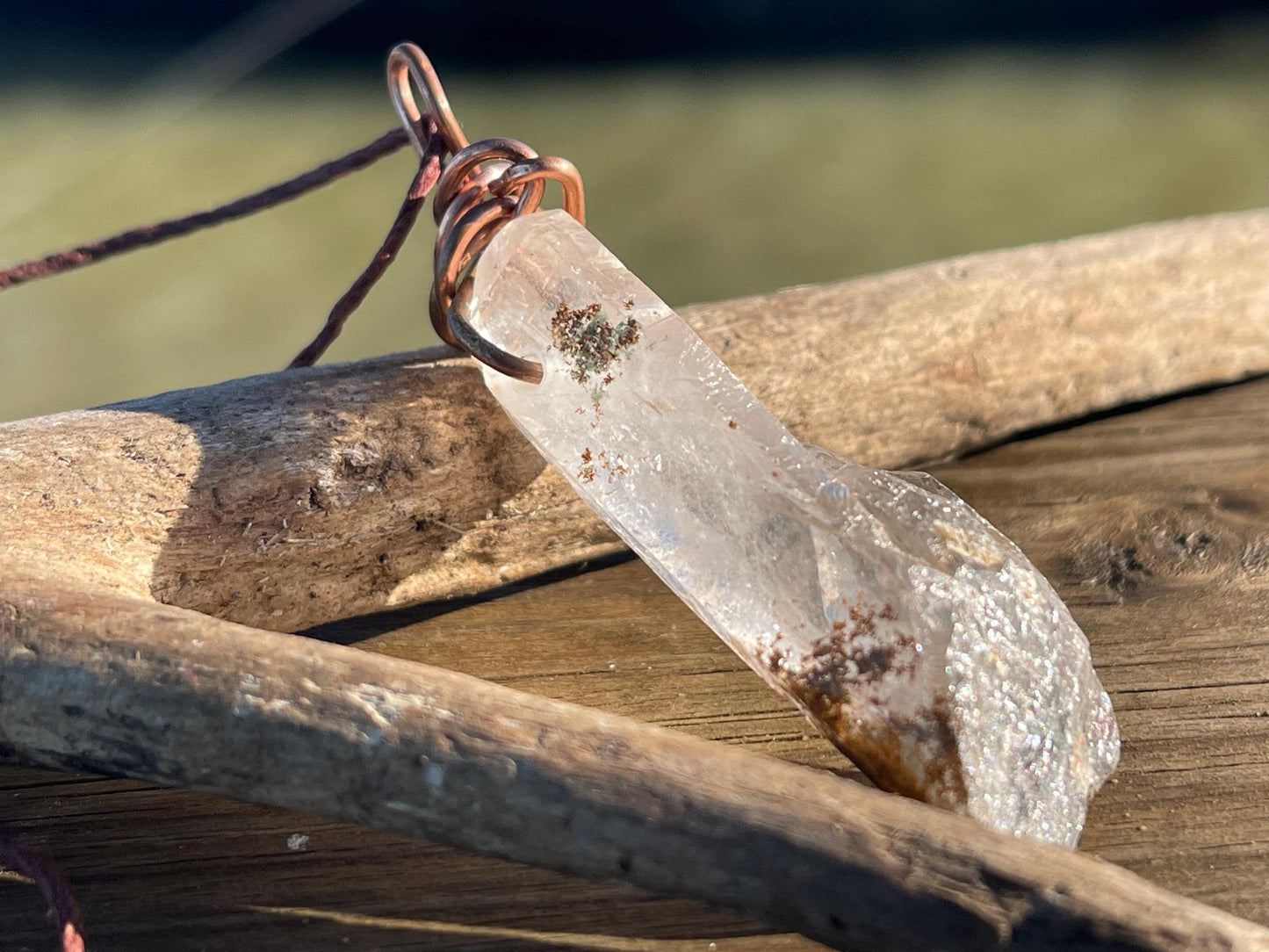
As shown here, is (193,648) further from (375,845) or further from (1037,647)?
(1037,647)

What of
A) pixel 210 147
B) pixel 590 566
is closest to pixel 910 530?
pixel 590 566

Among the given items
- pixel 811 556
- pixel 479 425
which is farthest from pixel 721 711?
pixel 479 425

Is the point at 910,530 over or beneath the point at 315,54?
beneath

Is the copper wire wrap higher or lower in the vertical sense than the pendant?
higher

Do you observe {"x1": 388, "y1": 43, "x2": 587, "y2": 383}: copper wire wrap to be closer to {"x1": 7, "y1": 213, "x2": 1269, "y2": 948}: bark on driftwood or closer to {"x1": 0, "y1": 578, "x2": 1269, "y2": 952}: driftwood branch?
{"x1": 7, "y1": 213, "x2": 1269, "y2": 948}: bark on driftwood

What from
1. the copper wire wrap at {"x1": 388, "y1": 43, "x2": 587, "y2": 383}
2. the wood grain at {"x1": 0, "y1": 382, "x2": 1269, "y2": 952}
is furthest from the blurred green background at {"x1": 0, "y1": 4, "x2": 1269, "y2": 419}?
the copper wire wrap at {"x1": 388, "y1": 43, "x2": 587, "y2": 383}

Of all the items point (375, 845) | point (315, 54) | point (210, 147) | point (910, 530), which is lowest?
point (375, 845)
